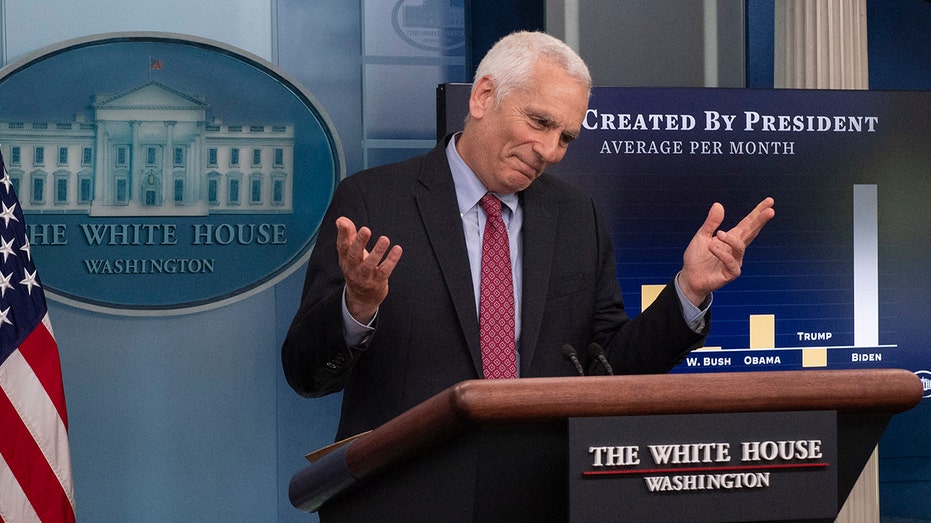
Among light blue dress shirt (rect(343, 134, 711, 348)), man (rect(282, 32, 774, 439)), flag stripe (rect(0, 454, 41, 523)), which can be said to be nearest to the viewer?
man (rect(282, 32, 774, 439))

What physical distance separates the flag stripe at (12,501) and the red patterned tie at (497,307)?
1.43 metres

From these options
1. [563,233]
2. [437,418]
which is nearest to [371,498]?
[437,418]

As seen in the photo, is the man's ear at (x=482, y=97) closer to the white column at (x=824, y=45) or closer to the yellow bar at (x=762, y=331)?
the yellow bar at (x=762, y=331)

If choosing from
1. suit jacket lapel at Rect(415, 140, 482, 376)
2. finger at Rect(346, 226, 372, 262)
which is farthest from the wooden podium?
suit jacket lapel at Rect(415, 140, 482, 376)

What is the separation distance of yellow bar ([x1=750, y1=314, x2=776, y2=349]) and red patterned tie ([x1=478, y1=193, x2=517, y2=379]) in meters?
1.37

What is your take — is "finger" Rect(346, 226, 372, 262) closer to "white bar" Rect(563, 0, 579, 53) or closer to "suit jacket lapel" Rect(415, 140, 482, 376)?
"suit jacket lapel" Rect(415, 140, 482, 376)

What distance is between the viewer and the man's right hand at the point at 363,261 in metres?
1.34

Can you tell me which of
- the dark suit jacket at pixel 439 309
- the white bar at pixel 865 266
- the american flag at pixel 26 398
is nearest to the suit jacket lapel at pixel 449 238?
the dark suit jacket at pixel 439 309

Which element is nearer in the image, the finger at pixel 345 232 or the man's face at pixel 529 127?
the finger at pixel 345 232

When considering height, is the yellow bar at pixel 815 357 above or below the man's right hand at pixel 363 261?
below

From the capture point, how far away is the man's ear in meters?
1.90

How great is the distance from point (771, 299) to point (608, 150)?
67 centimetres

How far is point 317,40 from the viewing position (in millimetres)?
3385

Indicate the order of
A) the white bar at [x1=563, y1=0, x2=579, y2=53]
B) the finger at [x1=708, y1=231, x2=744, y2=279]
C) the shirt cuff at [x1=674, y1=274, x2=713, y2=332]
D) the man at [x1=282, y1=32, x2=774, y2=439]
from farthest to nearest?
the white bar at [x1=563, y1=0, x2=579, y2=53], the man at [x1=282, y1=32, x2=774, y2=439], the shirt cuff at [x1=674, y1=274, x2=713, y2=332], the finger at [x1=708, y1=231, x2=744, y2=279]
